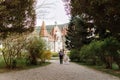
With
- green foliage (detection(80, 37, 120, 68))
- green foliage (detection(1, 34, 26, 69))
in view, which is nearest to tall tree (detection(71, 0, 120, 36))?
green foliage (detection(80, 37, 120, 68))

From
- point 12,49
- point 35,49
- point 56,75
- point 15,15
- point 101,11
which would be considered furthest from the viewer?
point 35,49

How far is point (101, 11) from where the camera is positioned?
55.9 ft

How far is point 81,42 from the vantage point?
49.6 metres

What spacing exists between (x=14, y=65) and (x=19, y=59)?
1.52 m

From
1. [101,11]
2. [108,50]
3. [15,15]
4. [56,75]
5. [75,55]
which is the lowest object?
[56,75]

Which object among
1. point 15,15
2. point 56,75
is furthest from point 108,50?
point 15,15

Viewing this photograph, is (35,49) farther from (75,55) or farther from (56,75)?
(75,55)

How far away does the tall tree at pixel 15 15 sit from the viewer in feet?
54.0

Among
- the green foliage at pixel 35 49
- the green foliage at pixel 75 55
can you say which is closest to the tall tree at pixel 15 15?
the green foliage at pixel 35 49

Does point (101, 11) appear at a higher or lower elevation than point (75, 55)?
higher

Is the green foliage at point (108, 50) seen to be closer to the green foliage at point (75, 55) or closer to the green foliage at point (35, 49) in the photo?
the green foliage at point (35, 49)

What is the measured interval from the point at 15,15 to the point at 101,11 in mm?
4673

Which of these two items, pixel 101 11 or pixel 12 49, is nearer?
pixel 101 11

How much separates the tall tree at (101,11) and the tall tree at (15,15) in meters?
2.58
